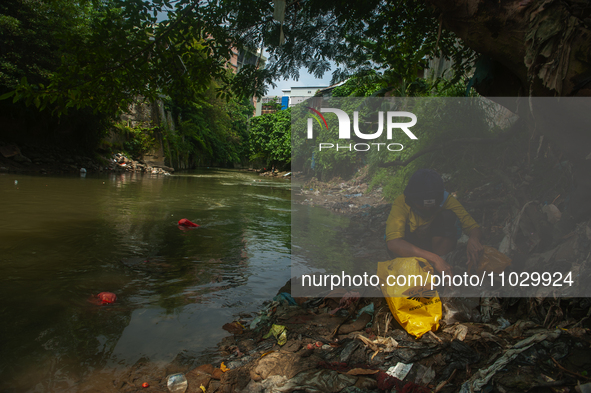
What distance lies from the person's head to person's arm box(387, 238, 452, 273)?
38 centimetres

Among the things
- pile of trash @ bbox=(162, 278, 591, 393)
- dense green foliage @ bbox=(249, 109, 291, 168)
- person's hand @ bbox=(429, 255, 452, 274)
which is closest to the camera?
pile of trash @ bbox=(162, 278, 591, 393)

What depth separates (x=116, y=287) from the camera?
3.50 meters

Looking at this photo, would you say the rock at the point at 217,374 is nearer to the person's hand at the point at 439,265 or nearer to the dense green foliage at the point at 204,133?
the person's hand at the point at 439,265

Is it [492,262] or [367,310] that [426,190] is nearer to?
[492,262]

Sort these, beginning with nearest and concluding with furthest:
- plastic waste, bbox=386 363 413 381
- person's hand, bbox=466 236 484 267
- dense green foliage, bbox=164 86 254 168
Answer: plastic waste, bbox=386 363 413 381
person's hand, bbox=466 236 484 267
dense green foliage, bbox=164 86 254 168

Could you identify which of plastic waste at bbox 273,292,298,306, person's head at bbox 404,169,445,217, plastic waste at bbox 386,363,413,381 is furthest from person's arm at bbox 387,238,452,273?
plastic waste at bbox 273,292,298,306

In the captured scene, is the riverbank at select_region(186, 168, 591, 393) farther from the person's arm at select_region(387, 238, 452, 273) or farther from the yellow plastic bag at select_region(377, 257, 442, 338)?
the person's arm at select_region(387, 238, 452, 273)

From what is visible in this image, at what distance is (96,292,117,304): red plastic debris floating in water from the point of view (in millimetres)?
3128

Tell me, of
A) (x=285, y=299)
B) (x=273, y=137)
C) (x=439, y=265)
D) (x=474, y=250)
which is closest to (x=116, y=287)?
(x=285, y=299)

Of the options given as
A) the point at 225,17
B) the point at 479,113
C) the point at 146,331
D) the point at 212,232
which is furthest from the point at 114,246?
the point at 479,113

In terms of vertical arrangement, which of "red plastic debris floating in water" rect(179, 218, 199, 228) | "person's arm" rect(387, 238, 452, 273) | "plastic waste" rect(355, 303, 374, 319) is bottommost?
"plastic waste" rect(355, 303, 374, 319)

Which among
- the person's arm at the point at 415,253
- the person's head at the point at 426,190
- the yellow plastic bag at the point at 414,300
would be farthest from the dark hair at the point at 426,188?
the yellow plastic bag at the point at 414,300

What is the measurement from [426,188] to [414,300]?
98 centimetres

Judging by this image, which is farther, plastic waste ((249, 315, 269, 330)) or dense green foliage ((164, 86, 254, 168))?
dense green foliage ((164, 86, 254, 168))
